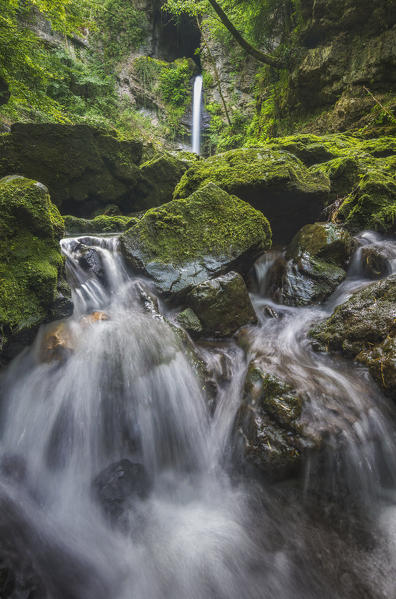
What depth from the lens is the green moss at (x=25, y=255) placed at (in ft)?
8.73

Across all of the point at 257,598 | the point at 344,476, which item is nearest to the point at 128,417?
the point at 257,598

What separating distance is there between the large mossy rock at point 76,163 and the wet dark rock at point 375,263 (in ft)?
20.0

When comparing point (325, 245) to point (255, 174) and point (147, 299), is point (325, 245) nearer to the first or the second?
point (255, 174)

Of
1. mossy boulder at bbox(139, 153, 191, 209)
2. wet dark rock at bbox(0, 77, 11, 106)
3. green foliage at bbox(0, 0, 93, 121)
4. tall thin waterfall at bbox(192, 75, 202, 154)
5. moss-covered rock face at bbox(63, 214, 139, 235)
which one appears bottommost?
moss-covered rock face at bbox(63, 214, 139, 235)

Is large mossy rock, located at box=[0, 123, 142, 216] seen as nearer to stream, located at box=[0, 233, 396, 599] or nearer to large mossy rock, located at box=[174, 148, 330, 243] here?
large mossy rock, located at box=[174, 148, 330, 243]

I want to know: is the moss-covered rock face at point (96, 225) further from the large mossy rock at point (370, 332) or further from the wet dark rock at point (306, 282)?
the large mossy rock at point (370, 332)

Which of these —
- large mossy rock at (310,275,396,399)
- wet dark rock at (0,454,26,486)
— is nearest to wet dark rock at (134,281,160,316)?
wet dark rock at (0,454,26,486)

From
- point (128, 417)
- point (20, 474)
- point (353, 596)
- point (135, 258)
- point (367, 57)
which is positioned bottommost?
point (353, 596)

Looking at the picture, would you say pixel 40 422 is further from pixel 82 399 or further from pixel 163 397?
pixel 163 397

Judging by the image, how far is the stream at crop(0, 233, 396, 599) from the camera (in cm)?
168

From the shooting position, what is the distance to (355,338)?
3.05m

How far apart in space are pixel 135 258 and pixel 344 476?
3446 millimetres

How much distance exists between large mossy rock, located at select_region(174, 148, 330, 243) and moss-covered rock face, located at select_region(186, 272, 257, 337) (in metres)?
2.01

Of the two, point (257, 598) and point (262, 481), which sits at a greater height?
point (262, 481)
